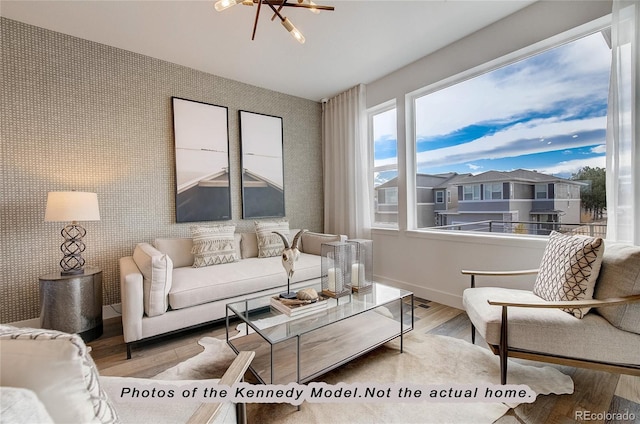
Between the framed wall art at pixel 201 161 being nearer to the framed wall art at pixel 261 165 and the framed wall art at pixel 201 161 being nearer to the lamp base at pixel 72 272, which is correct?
the framed wall art at pixel 261 165

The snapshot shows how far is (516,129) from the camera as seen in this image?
2619mm

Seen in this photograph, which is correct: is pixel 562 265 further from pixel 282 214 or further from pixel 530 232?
pixel 282 214

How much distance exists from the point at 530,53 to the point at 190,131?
3522 mm

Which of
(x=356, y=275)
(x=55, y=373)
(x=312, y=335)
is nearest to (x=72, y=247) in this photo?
(x=312, y=335)

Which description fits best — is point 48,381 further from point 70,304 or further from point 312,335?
point 70,304

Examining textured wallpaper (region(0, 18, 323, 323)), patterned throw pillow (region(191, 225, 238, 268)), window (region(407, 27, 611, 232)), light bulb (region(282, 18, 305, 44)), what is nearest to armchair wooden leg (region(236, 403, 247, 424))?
light bulb (region(282, 18, 305, 44))

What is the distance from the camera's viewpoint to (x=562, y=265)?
1.74m

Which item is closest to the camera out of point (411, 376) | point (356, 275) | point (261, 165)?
point (411, 376)

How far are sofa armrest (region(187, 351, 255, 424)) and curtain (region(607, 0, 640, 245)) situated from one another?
2.53 m

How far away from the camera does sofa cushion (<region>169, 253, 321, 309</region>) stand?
2.26m

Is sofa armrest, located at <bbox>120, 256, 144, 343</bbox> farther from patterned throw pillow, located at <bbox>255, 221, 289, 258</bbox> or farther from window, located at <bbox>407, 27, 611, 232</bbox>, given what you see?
window, located at <bbox>407, 27, 611, 232</bbox>

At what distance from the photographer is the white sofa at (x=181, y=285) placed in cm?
202

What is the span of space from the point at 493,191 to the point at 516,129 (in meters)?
0.61

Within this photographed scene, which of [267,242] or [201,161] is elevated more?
[201,161]
